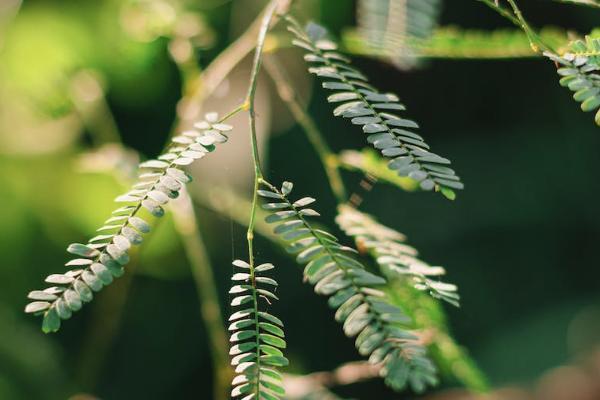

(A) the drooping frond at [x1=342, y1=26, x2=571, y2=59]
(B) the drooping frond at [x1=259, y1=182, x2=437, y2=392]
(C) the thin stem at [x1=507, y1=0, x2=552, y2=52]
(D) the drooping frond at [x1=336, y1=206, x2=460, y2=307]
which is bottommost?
(B) the drooping frond at [x1=259, y1=182, x2=437, y2=392]

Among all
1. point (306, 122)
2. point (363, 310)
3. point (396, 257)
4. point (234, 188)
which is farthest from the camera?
point (234, 188)

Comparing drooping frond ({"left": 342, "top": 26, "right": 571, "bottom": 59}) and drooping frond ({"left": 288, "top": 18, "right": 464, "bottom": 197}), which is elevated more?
drooping frond ({"left": 342, "top": 26, "right": 571, "bottom": 59})

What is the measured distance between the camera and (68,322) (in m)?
1.86

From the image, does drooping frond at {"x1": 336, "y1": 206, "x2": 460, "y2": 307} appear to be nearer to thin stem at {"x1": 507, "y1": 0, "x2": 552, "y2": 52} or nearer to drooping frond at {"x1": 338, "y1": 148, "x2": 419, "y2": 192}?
drooping frond at {"x1": 338, "y1": 148, "x2": 419, "y2": 192}

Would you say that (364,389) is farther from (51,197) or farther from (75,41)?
(75,41)

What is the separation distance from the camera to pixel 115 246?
0.47 meters

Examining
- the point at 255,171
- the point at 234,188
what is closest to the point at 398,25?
the point at 255,171

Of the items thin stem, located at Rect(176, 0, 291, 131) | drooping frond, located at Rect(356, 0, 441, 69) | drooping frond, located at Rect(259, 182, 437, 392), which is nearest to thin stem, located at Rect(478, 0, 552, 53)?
drooping frond, located at Rect(259, 182, 437, 392)

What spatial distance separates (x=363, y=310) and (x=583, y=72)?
0.24m

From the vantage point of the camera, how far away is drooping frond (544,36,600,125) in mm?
452

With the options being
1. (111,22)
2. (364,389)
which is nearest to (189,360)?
(364,389)

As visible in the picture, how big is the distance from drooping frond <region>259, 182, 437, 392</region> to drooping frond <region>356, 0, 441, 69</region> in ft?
1.42

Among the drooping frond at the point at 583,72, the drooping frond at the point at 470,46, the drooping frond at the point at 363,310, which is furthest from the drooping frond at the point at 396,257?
the drooping frond at the point at 470,46

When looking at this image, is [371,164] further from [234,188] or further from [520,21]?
[234,188]
